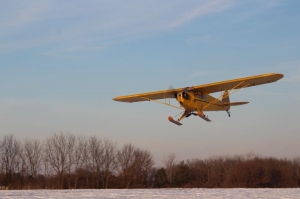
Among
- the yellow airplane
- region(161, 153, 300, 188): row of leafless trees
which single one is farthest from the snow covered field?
region(161, 153, 300, 188): row of leafless trees

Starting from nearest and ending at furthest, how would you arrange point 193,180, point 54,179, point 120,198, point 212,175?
point 120,198
point 54,179
point 193,180
point 212,175

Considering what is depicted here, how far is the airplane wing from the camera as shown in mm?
27422

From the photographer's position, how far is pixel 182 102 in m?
28.4

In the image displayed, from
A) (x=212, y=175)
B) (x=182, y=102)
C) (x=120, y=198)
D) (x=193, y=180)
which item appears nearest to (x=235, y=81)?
(x=182, y=102)

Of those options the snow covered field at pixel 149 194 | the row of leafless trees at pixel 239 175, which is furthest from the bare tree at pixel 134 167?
the snow covered field at pixel 149 194

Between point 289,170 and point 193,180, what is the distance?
14.4 meters

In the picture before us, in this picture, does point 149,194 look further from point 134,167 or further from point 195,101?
point 134,167

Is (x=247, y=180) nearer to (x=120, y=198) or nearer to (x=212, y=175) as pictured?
(x=212, y=175)

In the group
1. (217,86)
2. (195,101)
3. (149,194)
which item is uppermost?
(217,86)

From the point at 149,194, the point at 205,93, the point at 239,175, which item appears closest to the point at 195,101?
the point at 205,93

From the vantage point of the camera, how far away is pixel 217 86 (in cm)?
2928

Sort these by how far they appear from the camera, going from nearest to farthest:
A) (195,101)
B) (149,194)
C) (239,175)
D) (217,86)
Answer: (149,194) → (195,101) → (217,86) → (239,175)

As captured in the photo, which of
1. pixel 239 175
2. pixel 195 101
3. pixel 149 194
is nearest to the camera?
pixel 149 194

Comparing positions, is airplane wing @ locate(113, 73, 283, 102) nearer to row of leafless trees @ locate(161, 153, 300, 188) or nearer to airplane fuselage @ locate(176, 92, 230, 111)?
airplane fuselage @ locate(176, 92, 230, 111)
